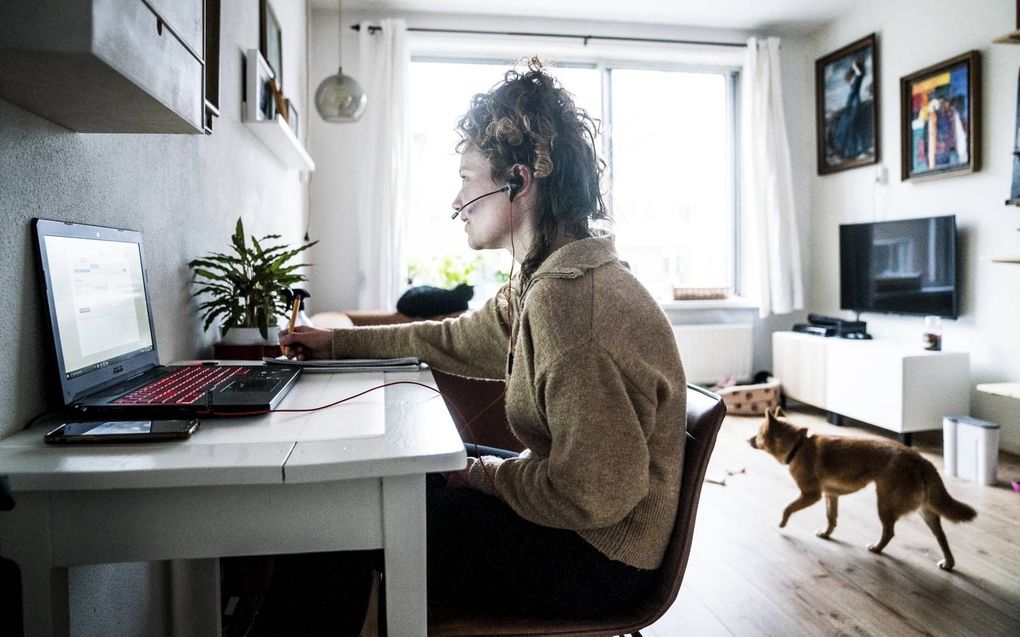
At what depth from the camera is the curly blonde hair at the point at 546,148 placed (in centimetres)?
114

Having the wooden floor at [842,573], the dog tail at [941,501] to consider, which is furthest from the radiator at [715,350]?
the dog tail at [941,501]

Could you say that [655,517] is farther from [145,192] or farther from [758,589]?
[758,589]

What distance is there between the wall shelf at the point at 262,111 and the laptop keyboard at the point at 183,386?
122 cm

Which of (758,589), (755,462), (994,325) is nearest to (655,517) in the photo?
(758,589)

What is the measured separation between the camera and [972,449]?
2.96 m

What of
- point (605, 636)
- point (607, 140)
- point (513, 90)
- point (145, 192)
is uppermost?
point (607, 140)

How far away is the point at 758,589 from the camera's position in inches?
77.2

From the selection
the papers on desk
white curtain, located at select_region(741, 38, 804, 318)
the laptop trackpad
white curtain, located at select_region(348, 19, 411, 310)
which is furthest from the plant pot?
white curtain, located at select_region(741, 38, 804, 318)

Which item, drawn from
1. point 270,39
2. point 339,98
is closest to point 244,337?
point 270,39

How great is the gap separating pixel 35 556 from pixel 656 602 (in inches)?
29.8

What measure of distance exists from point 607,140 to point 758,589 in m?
3.53

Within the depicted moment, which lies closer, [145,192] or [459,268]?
Result: [145,192]

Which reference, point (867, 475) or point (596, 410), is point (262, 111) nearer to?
point (596, 410)

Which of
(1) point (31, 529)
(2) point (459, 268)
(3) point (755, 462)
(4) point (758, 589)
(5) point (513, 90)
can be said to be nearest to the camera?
(1) point (31, 529)
